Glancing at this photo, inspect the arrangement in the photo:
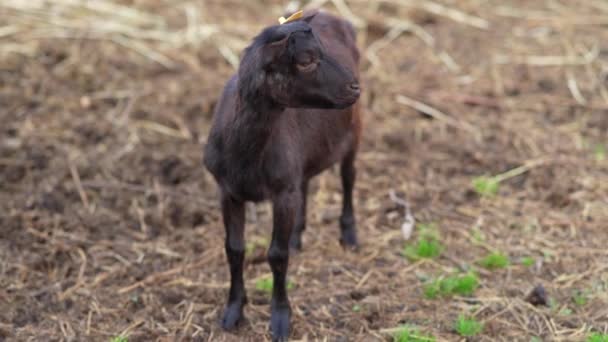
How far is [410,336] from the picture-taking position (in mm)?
5004

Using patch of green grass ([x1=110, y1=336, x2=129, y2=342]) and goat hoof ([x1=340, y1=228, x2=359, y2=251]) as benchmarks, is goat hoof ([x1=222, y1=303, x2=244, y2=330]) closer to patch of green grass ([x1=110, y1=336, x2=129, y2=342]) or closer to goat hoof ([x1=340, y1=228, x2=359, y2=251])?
patch of green grass ([x1=110, y1=336, x2=129, y2=342])

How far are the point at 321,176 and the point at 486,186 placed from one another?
131cm

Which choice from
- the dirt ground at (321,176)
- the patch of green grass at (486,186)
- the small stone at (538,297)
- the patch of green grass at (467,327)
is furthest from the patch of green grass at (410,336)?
the patch of green grass at (486,186)

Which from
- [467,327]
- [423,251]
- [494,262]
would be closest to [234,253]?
[467,327]

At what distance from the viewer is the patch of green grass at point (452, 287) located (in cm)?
555

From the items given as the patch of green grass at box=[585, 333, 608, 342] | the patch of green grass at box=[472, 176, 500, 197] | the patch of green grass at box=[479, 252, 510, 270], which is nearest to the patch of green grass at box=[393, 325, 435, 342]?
the patch of green grass at box=[585, 333, 608, 342]

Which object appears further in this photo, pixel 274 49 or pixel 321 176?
pixel 321 176

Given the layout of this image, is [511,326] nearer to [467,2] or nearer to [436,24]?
[436,24]

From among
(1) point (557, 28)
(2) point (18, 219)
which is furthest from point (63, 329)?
(1) point (557, 28)

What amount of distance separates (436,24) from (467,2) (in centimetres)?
79

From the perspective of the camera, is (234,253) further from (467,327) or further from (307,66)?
(467,327)

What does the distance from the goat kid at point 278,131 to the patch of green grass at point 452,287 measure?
1.01m

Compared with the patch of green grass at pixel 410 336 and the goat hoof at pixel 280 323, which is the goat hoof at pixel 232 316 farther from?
the patch of green grass at pixel 410 336

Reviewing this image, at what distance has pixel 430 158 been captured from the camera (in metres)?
7.35
